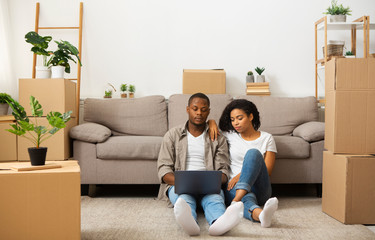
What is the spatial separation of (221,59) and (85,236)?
2421 mm

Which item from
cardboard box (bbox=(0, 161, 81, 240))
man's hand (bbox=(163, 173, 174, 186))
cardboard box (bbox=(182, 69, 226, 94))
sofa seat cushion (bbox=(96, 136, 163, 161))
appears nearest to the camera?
cardboard box (bbox=(0, 161, 81, 240))

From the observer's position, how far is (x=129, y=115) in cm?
335

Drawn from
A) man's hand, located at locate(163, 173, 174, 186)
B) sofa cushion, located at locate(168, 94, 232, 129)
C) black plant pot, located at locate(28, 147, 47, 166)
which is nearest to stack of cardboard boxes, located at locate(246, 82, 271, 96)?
sofa cushion, located at locate(168, 94, 232, 129)

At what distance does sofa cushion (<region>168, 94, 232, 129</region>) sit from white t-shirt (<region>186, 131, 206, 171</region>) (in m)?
0.73

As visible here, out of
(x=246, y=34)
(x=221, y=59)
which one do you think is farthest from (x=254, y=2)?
(x=221, y=59)

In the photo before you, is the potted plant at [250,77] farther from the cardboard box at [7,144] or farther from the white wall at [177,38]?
the cardboard box at [7,144]

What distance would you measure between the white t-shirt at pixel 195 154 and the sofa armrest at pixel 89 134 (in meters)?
0.71

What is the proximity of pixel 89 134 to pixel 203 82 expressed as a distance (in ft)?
3.73

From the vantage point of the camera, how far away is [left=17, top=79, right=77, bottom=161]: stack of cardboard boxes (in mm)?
2893

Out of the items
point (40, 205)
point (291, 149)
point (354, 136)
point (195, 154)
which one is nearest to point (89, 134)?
point (195, 154)

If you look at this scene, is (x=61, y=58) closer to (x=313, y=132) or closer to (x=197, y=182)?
(x=197, y=182)

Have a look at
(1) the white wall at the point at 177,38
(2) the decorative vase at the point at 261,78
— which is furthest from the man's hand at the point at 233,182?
(1) the white wall at the point at 177,38

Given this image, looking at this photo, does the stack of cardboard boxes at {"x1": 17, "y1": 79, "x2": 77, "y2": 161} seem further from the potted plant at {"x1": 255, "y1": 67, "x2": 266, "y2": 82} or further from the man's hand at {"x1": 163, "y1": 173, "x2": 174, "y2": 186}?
the potted plant at {"x1": 255, "y1": 67, "x2": 266, "y2": 82}

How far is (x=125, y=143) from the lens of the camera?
288cm
